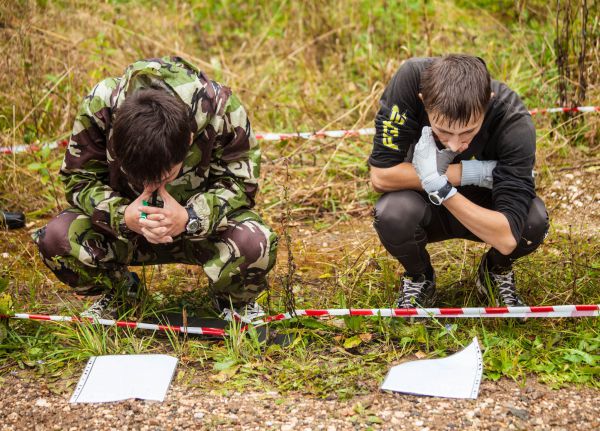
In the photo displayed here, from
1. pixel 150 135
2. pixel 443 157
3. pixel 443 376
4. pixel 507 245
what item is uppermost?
pixel 150 135

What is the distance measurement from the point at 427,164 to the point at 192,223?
953mm

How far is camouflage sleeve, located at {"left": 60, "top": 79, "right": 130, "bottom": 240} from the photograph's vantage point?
2959 mm

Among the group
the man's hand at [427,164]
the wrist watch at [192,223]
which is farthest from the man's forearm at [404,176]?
the wrist watch at [192,223]

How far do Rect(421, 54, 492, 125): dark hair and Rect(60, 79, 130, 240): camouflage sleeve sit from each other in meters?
1.25

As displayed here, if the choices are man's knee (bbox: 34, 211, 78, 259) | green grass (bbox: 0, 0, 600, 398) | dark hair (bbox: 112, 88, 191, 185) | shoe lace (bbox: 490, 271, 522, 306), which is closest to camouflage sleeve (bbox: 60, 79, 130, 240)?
man's knee (bbox: 34, 211, 78, 259)

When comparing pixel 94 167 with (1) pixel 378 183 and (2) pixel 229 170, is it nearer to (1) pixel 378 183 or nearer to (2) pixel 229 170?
(2) pixel 229 170

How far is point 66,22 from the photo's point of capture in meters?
6.04

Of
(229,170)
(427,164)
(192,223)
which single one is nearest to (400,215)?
(427,164)

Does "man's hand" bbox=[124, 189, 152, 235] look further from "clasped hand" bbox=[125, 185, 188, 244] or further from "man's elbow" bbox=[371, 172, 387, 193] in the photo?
"man's elbow" bbox=[371, 172, 387, 193]

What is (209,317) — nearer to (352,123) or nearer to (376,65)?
(352,123)

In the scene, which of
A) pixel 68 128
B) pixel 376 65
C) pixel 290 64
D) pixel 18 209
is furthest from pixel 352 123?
pixel 18 209

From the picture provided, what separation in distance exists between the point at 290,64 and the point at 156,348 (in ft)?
12.4

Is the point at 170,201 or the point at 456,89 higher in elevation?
the point at 456,89

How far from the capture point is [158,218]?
2.90 m
